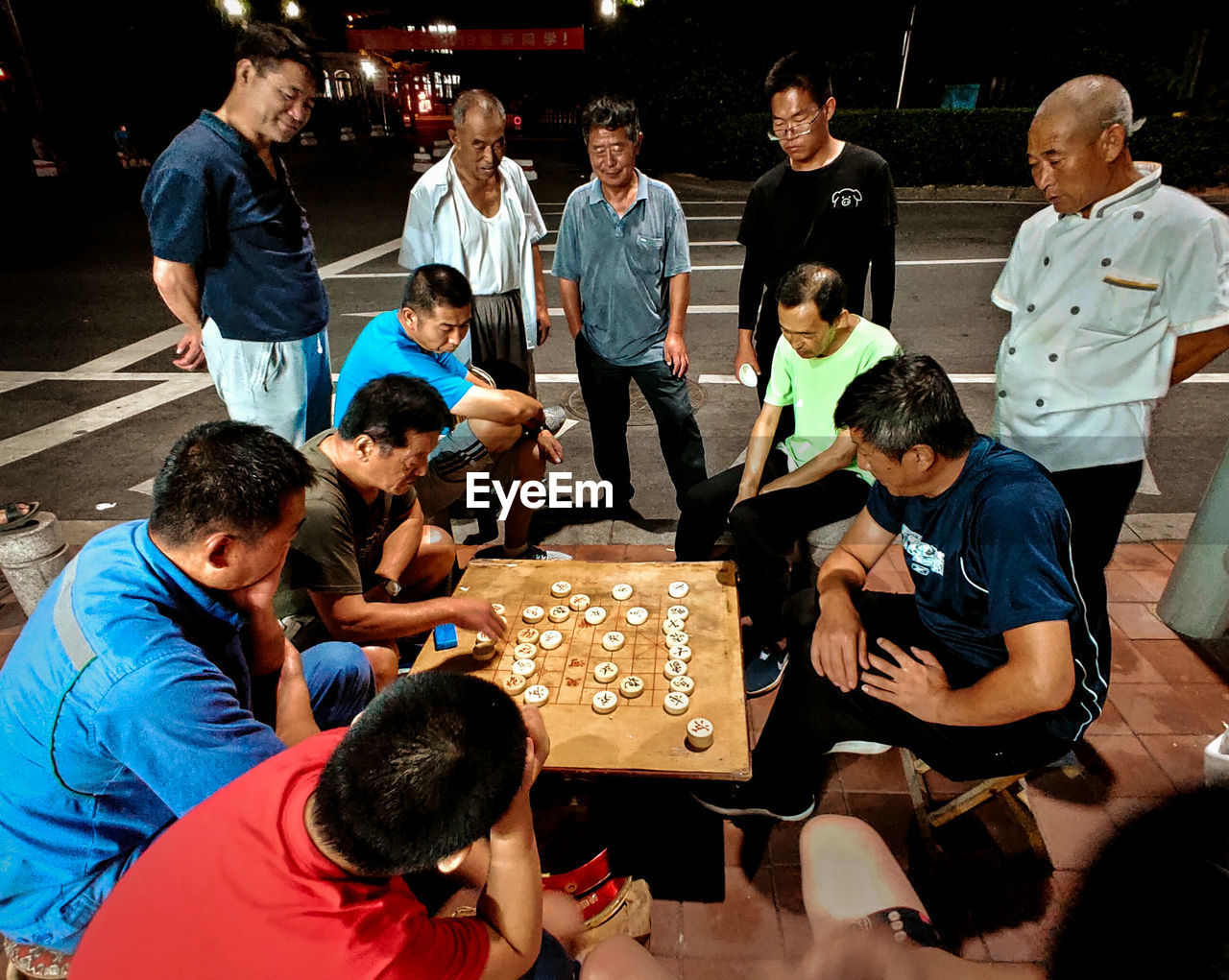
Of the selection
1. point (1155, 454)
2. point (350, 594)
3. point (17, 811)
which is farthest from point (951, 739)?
point (1155, 454)

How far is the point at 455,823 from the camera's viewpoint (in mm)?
1379

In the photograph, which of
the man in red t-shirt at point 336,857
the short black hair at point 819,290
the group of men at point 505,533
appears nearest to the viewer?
the man in red t-shirt at point 336,857

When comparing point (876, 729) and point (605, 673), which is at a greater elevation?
point (605, 673)

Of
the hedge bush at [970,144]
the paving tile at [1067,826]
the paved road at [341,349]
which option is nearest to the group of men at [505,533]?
the paving tile at [1067,826]

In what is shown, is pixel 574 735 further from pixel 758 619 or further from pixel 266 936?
pixel 758 619

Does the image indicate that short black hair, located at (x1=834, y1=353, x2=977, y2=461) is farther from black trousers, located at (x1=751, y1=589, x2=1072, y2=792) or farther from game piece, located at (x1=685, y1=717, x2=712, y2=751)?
game piece, located at (x1=685, y1=717, x2=712, y2=751)

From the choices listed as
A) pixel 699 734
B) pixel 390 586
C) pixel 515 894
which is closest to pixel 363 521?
pixel 390 586

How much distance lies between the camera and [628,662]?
2.53 meters

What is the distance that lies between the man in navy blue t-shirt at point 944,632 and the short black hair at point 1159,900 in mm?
1085

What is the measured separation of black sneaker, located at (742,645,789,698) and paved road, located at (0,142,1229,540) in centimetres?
136

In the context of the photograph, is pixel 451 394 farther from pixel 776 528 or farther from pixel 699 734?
pixel 699 734

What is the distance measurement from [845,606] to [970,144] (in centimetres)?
1816

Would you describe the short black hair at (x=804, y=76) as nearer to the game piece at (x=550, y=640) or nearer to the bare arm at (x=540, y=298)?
the bare arm at (x=540, y=298)

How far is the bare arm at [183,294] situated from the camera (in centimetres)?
332
